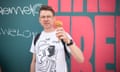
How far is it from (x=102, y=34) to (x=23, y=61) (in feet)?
3.03

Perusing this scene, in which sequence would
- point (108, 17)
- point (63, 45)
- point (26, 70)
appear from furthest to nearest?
point (26, 70) < point (108, 17) < point (63, 45)

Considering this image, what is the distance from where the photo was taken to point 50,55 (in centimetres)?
191

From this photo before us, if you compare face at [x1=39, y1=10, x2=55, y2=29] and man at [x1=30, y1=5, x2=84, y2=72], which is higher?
face at [x1=39, y1=10, x2=55, y2=29]

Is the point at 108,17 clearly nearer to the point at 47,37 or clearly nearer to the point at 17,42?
the point at 47,37

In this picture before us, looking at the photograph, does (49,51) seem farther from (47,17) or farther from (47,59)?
(47,17)

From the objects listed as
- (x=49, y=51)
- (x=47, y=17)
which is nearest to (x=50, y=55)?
(x=49, y=51)

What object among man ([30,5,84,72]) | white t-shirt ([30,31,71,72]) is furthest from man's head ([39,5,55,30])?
white t-shirt ([30,31,71,72])

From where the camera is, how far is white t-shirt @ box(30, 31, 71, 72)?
190 centimetres

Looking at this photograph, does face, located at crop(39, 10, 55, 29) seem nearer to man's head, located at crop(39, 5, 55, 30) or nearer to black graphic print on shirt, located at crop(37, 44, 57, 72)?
man's head, located at crop(39, 5, 55, 30)

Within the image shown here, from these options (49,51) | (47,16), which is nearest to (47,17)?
(47,16)

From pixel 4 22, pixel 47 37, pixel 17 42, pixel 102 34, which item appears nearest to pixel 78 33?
pixel 102 34

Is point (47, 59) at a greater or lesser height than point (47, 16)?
lesser

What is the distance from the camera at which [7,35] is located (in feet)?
7.93

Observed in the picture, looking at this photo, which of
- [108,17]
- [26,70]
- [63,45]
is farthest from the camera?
[26,70]
